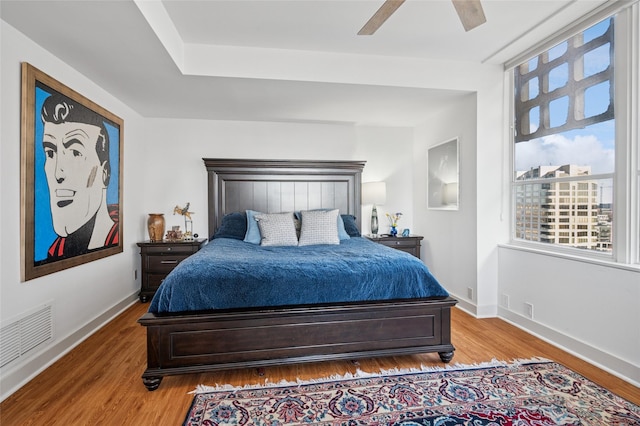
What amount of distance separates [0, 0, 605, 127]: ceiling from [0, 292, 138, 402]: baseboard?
2.22 metres

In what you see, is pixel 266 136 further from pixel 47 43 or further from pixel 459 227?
pixel 459 227

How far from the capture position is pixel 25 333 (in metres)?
2.14

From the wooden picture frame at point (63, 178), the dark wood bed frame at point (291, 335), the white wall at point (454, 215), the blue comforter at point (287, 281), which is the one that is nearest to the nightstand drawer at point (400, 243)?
the white wall at point (454, 215)

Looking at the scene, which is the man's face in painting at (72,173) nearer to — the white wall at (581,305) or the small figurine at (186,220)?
the small figurine at (186,220)

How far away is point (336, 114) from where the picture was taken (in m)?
4.13

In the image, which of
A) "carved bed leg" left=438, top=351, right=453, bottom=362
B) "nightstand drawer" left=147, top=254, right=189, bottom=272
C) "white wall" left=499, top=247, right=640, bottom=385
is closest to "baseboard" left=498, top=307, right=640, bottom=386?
"white wall" left=499, top=247, right=640, bottom=385

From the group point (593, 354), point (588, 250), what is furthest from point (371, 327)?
point (588, 250)

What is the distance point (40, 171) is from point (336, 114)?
3.04 meters

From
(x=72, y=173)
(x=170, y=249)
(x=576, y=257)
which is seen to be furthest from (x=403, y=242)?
(x=72, y=173)

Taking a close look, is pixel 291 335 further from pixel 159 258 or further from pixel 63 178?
pixel 159 258

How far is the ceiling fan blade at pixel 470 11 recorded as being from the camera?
1.82m

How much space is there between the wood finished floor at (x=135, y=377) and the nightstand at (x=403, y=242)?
4.72ft

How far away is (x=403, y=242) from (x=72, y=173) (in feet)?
12.0

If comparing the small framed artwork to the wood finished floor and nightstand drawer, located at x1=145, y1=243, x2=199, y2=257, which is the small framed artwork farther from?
nightstand drawer, located at x1=145, y1=243, x2=199, y2=257
